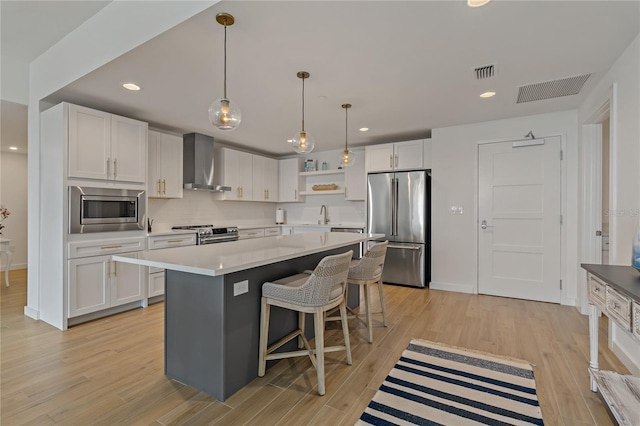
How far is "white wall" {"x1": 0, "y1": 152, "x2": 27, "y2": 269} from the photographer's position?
5969 mm

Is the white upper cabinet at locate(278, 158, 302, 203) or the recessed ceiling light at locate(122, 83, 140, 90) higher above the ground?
the recessed ceiling light at locate(122, 83, 140, 90)

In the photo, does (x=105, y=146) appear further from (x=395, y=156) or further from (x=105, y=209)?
(x=395, y=156)

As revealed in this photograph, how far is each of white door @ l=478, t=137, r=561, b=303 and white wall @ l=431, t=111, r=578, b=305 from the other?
9 centimetres

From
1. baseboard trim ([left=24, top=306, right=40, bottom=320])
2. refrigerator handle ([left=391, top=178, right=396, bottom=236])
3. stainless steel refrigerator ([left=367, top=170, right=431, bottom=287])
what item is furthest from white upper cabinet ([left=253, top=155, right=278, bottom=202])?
baseboard trim ([left=24, top=306, right=40, bottom=320])

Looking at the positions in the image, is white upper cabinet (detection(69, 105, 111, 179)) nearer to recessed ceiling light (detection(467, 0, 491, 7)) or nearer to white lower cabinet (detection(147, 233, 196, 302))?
white lower cabinet (detection(147, 233, 196, 302))

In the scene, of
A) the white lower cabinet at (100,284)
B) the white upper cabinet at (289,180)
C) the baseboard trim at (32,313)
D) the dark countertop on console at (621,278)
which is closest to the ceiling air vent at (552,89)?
the dark countertop on console at (621,278)

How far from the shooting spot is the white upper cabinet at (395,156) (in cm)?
488

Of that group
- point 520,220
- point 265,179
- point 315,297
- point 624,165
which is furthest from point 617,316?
point 265,179

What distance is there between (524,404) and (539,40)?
2.46 m

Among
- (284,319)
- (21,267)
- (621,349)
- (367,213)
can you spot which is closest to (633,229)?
(621,349)

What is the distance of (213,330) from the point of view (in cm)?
198

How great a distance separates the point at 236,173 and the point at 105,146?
2273 millimetres

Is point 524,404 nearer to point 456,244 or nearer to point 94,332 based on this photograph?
point 456,244

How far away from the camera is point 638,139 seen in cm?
215
